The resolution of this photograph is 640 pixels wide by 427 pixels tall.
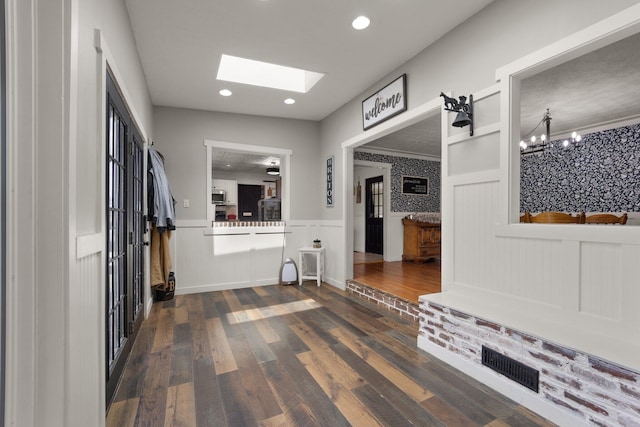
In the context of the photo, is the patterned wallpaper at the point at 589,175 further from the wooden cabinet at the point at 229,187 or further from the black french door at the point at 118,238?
the wooden cabinet at the point at 229,187

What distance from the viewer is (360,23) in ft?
8.07

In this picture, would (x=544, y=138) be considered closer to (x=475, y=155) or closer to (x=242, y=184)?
(x=475, y=155)

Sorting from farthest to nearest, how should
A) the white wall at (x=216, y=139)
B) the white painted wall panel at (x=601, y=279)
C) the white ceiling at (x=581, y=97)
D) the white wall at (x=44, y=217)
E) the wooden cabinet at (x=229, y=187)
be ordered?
the wooden cabinet at (x=229, y=187)
the white wall at (x=216, y=139)
the white ceiling at (x=581, y=97)
the white painted wall panel at (x=601, y=279)
the white wall at (x=44, y=217)

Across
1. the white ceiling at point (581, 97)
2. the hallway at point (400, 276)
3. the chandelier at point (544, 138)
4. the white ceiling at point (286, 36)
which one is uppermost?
the white ceiling at point (286, 36)

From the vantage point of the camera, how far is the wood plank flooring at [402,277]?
3.55 meters

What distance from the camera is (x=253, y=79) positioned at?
356 cm

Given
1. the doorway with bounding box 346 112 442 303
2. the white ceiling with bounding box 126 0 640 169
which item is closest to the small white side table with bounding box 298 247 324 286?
the doorway with bounding box 346 112 442 303

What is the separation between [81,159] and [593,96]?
532cm

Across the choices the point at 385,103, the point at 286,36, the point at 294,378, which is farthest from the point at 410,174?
the point at 294,378

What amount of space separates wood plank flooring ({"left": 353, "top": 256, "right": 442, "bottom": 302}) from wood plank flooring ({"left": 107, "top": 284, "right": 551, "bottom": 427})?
50 centimetres

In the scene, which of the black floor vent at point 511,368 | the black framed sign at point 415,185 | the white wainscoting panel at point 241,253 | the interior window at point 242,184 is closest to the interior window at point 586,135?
the black framed sign at point 415,185

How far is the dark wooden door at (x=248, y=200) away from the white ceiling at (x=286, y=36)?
19.9ft

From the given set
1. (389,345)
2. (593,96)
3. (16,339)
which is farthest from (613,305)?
(593,96)

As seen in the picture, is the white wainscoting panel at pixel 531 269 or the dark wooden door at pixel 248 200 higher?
the dark wooden door at pixel 248 200
